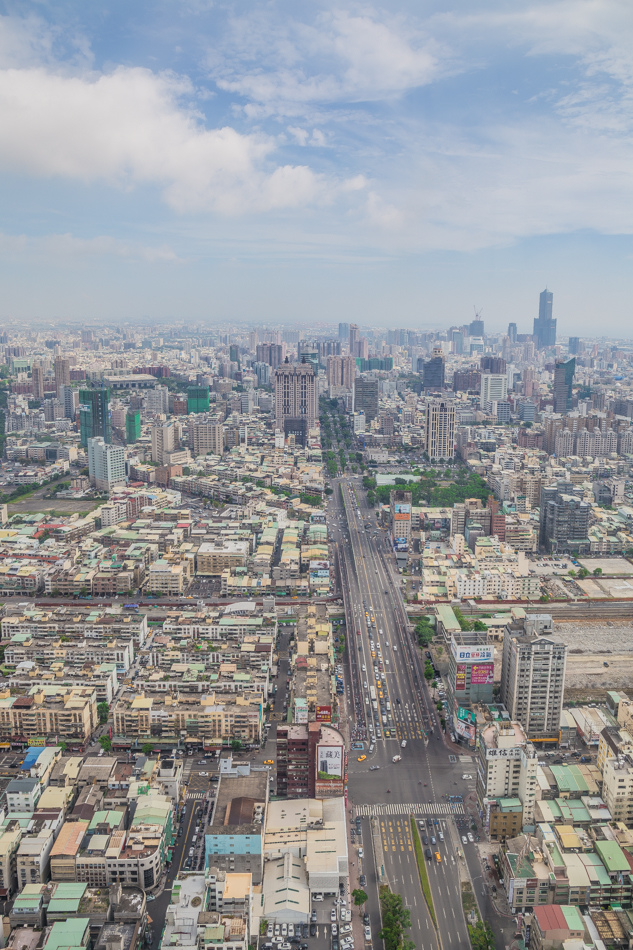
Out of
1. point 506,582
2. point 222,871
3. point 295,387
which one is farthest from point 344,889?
point 295,387

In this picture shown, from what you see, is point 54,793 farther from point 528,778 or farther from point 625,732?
point 625,732

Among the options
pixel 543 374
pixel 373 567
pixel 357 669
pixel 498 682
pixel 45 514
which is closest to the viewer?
pixel 498 682

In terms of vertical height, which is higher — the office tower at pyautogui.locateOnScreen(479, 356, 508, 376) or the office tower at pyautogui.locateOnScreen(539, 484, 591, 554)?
the office tower at pyautogui.locateOnScreen(479, 356, 508, 376)

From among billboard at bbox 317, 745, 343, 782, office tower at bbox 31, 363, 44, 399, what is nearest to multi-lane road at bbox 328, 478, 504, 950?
billboard at bbox 317, 745, 343, 782

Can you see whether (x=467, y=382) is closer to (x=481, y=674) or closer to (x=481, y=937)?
(x=481, y=674)

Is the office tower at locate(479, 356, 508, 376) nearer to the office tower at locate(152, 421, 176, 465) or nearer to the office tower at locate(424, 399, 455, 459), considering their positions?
the office tower at locate(424, 399, 455, 459)

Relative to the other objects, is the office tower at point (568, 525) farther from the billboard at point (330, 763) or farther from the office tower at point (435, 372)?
the office tower at point (435, 372)
